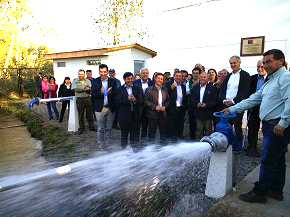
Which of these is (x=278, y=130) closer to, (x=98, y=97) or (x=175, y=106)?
(x=175, y=106)

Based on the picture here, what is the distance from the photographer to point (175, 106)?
5969 millimetres

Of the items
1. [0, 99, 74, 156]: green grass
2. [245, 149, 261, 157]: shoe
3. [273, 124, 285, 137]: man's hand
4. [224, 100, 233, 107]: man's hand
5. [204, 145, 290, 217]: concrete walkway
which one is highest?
[224, 100, 233, 107]: man's hand

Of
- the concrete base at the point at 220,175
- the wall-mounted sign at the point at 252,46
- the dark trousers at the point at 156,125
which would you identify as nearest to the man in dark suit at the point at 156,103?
the dark trousers at the point at 156,125

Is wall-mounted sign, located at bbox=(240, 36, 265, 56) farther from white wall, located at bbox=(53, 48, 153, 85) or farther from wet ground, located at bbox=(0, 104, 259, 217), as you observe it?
white wall, located at bbox=(53, 48, 153, 85)

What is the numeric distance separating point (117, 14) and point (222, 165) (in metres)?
26.5

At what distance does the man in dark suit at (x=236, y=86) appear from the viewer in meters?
5.15

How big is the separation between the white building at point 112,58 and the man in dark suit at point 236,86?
1033cm

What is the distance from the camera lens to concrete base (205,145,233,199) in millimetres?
3262

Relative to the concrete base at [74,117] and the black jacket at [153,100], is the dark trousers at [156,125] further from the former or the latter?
the concrete base at [74,117]

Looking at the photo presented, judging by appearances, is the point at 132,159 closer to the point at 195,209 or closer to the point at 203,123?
the point at 195,209

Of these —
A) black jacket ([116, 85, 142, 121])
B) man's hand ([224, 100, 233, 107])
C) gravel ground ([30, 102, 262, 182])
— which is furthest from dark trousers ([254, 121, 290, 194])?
black jacket ([116, 85, 142, 121])

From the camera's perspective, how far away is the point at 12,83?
21.2 m

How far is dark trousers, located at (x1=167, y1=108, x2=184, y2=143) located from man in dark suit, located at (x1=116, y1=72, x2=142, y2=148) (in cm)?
88

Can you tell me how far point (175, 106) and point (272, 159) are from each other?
317 centimetres
